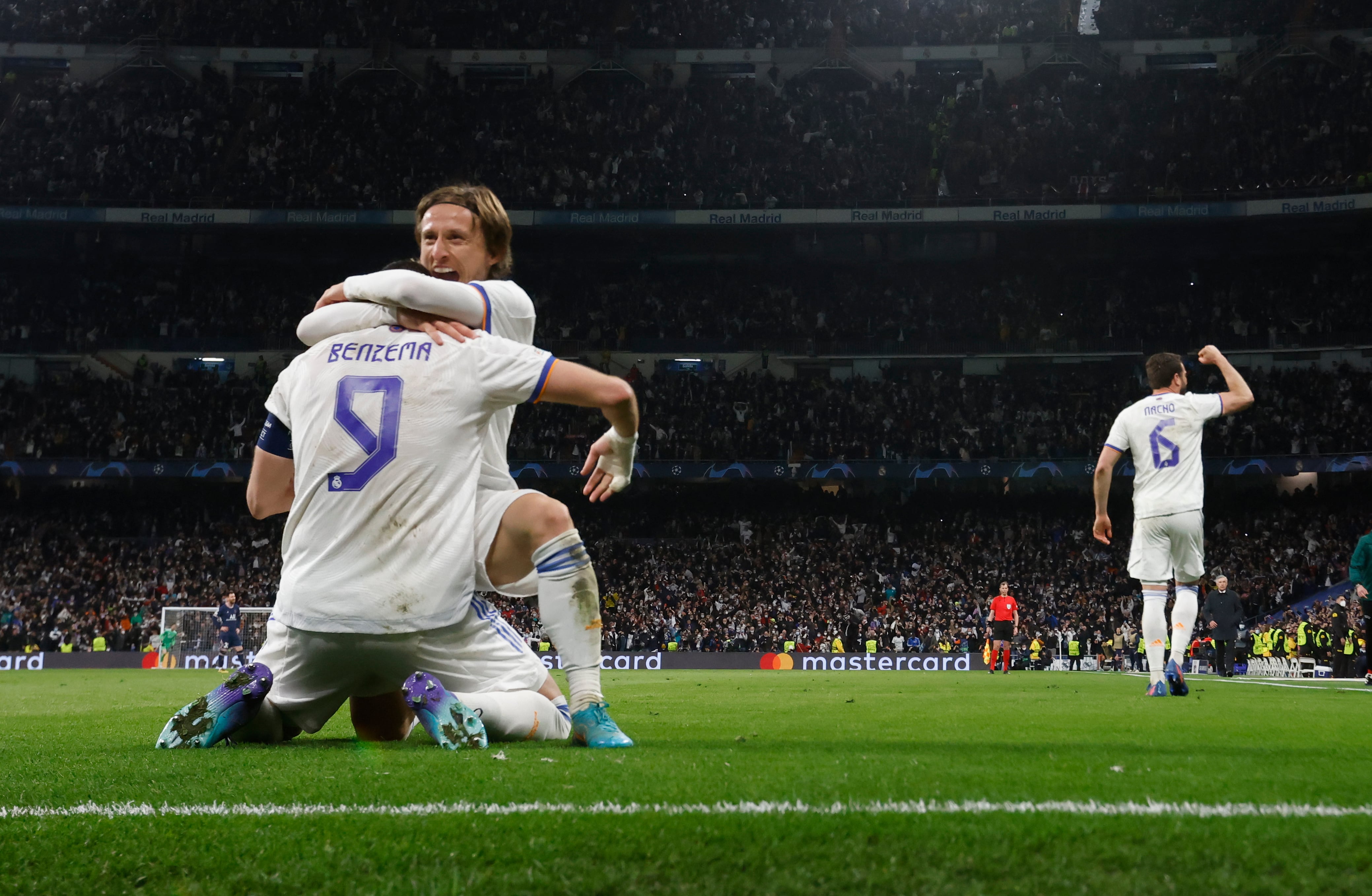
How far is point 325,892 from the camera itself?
82.7 inches

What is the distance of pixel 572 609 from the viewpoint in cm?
423

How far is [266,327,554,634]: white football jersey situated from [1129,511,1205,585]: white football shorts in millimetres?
6330

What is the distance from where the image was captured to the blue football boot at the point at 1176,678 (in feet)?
29.4

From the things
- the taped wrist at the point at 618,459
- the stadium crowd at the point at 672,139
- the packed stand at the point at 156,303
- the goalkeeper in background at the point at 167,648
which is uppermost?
the stadium crowd at the point at 672,139

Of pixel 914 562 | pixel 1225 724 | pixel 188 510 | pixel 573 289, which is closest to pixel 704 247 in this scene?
pixel 573 289

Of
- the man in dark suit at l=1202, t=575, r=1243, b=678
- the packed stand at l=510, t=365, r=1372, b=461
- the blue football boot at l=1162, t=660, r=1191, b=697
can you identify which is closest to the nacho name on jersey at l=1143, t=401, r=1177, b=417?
the blue football boot at l=1162, t=660, r=1191, b=697

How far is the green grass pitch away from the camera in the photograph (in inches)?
83.7

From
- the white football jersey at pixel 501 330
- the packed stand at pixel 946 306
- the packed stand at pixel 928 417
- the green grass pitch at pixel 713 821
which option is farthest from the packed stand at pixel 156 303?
the green grass pitch at pixel 713 821

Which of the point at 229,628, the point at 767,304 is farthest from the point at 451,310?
the point at 767,304

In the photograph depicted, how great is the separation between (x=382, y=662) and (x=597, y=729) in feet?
Result: 2.59

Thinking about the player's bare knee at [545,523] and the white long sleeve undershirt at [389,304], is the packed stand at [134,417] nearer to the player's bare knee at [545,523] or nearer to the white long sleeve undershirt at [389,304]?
the white long sleeve undershirt at [389,304]

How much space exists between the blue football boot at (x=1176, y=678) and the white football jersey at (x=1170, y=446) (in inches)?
45.5

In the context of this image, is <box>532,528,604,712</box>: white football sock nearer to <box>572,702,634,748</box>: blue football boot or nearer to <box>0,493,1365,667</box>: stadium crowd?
<box>572,702,634,748</box>: blue football boot

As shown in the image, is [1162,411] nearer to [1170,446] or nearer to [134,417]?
[1170,446]
